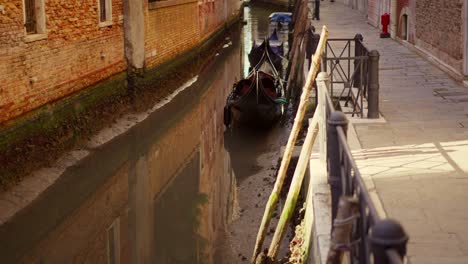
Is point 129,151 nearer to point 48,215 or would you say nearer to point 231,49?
point 48,215

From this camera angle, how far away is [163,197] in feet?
30.2

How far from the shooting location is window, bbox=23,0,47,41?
10031mm

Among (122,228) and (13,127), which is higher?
(13,127)

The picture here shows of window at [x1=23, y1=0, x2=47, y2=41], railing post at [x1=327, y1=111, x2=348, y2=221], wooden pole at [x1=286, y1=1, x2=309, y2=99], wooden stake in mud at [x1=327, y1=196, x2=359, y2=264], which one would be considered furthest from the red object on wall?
wooden stake in mud at [x1=327, y1=196, x2=359, y2=264]

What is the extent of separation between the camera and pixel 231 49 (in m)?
24.5

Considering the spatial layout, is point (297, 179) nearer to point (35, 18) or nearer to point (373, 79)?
point (373, 79)

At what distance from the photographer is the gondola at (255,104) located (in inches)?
483

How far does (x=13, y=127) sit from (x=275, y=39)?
41.1ft

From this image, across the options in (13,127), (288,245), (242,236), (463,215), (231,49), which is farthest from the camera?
(231,49)

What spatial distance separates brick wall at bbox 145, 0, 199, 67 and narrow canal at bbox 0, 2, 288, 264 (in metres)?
1.95

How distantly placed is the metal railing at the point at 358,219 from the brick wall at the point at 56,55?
485cm

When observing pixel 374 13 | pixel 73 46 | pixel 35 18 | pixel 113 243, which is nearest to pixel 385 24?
pixel 374 13

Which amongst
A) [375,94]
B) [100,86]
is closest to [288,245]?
[375,94]

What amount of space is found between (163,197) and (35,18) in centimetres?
304
